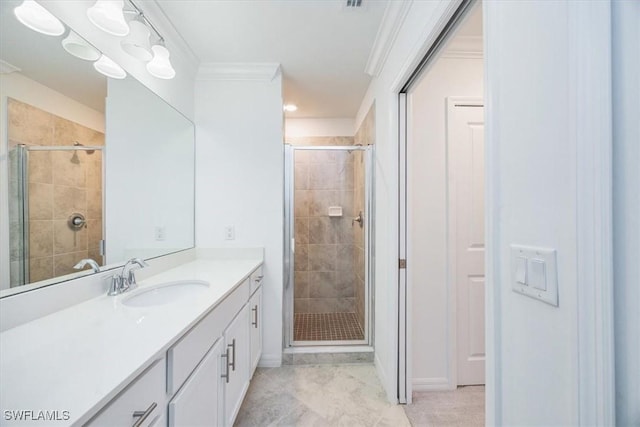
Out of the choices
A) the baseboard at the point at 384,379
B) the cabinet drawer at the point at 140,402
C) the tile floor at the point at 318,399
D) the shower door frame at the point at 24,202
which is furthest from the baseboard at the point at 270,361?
the shower door frame at the point at 24,202

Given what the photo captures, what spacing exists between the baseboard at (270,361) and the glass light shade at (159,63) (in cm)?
208

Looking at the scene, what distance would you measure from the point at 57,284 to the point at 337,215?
95.4 inches

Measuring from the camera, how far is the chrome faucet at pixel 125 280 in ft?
3.96

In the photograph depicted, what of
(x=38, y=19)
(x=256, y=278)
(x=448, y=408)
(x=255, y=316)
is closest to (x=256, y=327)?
(x=255, y=316)

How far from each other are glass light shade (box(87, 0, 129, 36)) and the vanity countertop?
1194 millimetres

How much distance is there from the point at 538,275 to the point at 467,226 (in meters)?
1.38

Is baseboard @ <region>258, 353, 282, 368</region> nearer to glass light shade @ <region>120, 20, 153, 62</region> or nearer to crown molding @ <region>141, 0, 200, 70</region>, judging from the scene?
glass light shade @ <region>120, 20, 153, 62</region>

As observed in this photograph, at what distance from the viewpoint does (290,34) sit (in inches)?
68.6

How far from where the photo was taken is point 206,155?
2127mm

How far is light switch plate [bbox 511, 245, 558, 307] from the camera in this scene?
52 cm

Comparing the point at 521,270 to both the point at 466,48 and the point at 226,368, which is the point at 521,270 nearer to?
the point at 226,368

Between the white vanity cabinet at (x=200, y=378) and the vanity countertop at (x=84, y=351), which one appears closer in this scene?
the vanity countertop at (x=84, y=351)

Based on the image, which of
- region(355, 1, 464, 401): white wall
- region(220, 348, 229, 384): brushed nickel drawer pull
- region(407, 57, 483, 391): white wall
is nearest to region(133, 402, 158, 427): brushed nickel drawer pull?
region(220, 348, 229, 384): brushed nickel drawer pull

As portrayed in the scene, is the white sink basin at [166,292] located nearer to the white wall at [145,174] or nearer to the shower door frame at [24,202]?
the white wall at [145,174]
